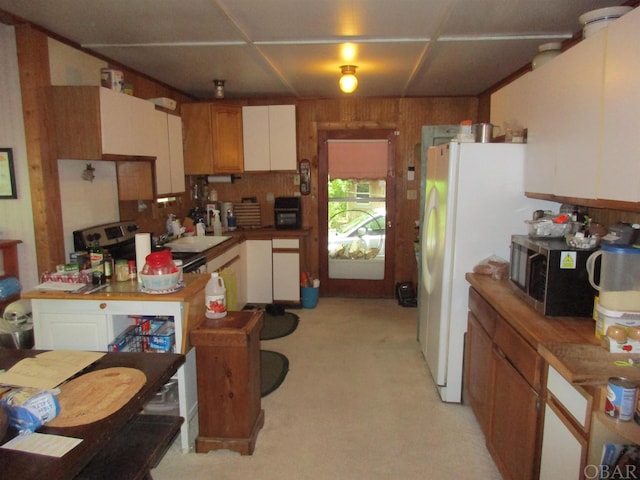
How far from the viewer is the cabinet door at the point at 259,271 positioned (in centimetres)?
491

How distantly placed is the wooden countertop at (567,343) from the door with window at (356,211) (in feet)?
10.2

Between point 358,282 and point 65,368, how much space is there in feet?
13.8

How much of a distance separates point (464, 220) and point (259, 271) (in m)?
2.76

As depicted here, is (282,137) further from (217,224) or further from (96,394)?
(96,394)

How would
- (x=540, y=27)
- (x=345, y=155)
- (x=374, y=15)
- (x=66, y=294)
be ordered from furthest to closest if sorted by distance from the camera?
(x=345, y=155)
(x=540, y=27)
(x=374, y=15)
(x=66, y=294)

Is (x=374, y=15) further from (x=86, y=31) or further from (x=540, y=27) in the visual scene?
(x=86, y=31)

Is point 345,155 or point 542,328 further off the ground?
point 345,155

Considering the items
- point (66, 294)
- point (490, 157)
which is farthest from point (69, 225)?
point (490, 157)

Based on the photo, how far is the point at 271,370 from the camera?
3443mm

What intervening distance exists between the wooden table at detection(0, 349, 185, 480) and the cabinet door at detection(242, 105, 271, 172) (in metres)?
3.46

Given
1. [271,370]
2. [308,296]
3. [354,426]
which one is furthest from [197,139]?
[354,426]

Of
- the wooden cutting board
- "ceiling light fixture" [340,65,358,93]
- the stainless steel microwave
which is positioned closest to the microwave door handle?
the stainless steel microwave

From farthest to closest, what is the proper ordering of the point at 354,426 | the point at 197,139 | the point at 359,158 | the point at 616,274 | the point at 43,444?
the point at 359,158, the point at 197,139, the point at 354,426, the point at 616,274, the point at 43,444

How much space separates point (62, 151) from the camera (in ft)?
9.20
